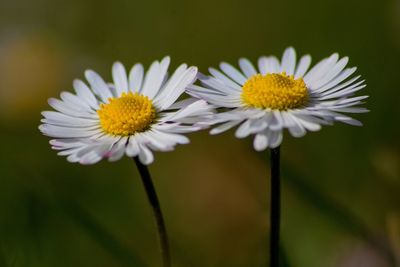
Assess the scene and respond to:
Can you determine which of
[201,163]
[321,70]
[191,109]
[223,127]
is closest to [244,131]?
[223,127]

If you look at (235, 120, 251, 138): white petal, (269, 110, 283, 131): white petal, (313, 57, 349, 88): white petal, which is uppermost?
(313, 57, 349, 88): white petal

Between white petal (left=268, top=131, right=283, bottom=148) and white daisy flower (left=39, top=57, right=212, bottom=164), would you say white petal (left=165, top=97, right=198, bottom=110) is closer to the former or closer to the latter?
white daisy flower (left=39, top=57, right=212, bottom=164)

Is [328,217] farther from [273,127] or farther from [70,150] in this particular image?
[70,150]

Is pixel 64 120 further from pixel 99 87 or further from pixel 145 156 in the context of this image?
pixel 145 156

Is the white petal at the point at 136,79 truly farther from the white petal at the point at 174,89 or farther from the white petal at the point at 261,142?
the white petal at the point at 261,142

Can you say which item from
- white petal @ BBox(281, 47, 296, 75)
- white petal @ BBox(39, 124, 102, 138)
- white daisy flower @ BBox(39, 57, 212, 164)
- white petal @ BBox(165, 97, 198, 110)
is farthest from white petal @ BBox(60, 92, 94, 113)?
white petal @ BBox(281, 47, 296, 75)

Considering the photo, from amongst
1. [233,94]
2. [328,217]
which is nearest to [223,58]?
[328,217]
